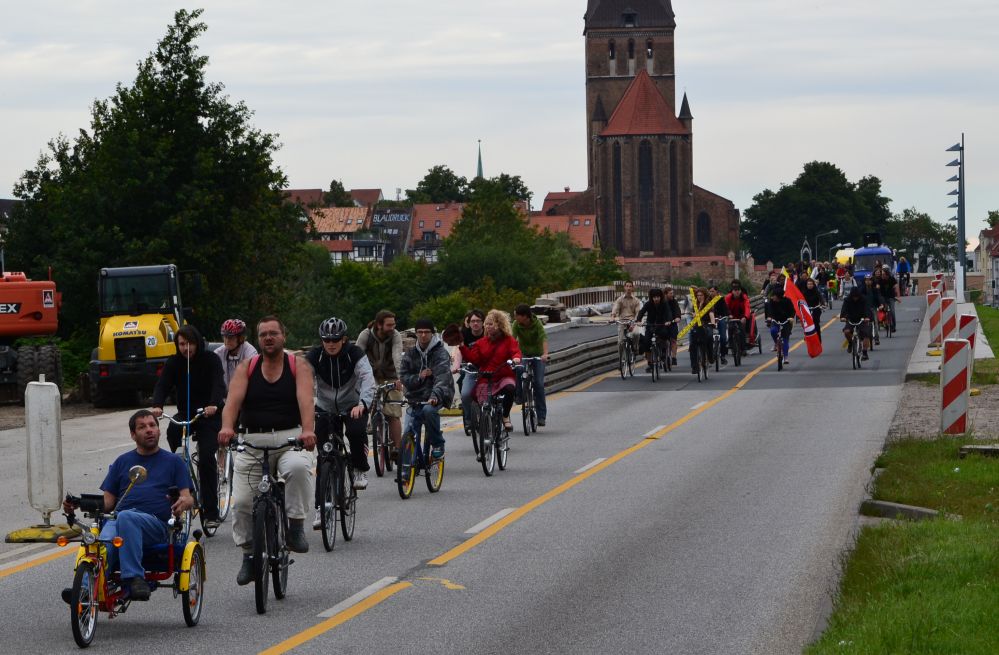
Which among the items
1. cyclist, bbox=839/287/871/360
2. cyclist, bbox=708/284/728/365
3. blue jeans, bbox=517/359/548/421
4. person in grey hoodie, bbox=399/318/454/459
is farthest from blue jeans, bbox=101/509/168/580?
cyclist, bbox=839/287/871/360

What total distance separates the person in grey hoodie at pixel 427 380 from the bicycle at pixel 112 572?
5456 mm

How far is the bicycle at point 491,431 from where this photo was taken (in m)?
16.8

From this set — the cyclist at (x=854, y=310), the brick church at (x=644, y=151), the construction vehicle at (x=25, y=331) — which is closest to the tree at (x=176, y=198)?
the construction vehicle at (x=25, y=331)

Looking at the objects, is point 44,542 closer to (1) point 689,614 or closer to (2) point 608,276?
(1) point 689,614

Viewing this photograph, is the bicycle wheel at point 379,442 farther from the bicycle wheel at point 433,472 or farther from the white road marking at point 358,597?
the white road marking at point 358,597

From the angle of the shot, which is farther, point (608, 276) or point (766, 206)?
point (766, 206)

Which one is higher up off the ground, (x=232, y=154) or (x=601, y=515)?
(x=232, y=154)

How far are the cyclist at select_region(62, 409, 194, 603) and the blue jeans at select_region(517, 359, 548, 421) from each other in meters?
11.9

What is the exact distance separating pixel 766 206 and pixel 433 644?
513ft

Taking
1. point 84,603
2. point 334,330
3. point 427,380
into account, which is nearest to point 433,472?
point 427,380

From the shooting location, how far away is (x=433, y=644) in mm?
8648

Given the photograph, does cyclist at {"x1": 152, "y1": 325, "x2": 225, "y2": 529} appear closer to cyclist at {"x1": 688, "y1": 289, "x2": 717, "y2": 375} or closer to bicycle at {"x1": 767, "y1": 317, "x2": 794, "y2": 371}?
→ cyclist at {"x1": 688, "y1": 289, "x2": 717, "y2": 375}

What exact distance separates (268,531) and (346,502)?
108 inches

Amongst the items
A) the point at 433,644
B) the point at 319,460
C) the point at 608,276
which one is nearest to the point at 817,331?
the point at 319,460
